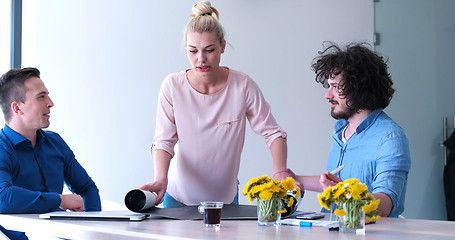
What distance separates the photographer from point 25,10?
12.6ft

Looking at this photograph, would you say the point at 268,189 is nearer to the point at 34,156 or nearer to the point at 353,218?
the point at 353,218

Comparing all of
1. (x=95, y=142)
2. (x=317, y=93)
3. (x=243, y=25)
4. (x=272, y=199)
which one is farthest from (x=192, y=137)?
(x=317, y=93)

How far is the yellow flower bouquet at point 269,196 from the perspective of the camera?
5.36 feet

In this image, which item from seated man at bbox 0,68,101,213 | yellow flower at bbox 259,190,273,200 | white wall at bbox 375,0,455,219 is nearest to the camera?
yellow flower at bbox 259,190,273,200

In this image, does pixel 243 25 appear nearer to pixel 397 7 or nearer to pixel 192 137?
pixel 397 7

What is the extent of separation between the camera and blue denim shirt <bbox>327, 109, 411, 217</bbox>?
199 cm

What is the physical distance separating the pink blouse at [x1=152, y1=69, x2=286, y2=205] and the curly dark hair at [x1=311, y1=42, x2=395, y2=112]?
1.30ft

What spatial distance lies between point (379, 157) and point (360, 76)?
369 mm

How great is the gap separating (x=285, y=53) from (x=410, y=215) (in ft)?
5.83

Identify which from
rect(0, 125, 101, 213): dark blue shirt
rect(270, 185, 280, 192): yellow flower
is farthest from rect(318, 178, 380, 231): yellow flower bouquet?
rect(0, 125, 101, 213): dark blue shirt

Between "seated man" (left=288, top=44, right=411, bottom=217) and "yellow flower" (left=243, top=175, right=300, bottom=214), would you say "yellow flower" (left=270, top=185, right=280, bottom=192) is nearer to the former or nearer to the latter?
"yellow flower" (left=243, top=175, right=300, bottom=214)

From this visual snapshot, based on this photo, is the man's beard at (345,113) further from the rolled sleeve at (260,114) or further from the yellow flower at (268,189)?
the yellow flower at (268,189)

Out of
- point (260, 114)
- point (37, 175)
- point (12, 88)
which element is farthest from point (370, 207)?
point (12, 88)

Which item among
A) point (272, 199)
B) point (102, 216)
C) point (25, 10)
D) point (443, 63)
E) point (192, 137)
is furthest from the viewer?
point (443, 63)
